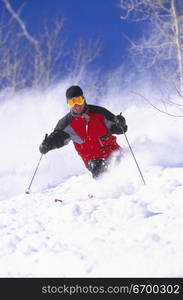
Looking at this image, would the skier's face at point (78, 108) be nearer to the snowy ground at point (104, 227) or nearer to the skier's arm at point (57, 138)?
the skier's arm at point (57, 138)

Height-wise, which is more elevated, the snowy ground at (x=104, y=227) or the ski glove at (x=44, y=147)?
the ski glove at (x=44, y=147)

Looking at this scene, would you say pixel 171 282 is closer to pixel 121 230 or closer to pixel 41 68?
pixel 121 230

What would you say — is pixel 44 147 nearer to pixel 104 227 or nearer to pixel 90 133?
pixel 90 133

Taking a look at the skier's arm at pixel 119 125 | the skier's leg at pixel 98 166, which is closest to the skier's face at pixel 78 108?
the skier's arm at pixel 119 125

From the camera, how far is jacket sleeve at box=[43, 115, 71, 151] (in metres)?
5.39

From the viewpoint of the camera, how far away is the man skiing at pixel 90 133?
5.33 meters

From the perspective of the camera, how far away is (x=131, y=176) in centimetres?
546

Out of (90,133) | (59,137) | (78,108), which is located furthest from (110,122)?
(59,137)

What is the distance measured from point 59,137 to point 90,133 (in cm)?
50

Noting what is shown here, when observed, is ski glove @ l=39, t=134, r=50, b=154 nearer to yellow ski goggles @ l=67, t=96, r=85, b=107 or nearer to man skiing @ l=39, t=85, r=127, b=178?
man skiing @ l=39, t=85, r=127, b=178

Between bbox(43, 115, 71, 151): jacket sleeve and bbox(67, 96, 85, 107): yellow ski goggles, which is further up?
bbox(67, 96, 85, 107): yellow ski goggles

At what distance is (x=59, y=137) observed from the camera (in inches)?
214

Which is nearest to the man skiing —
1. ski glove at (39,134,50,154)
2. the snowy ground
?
ski glove at (39,134,50,154)

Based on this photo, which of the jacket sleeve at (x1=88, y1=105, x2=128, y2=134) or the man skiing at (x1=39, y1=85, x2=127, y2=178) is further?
the jacket sleeve at (x1=88, y1=105, x2=128, y2=134)
